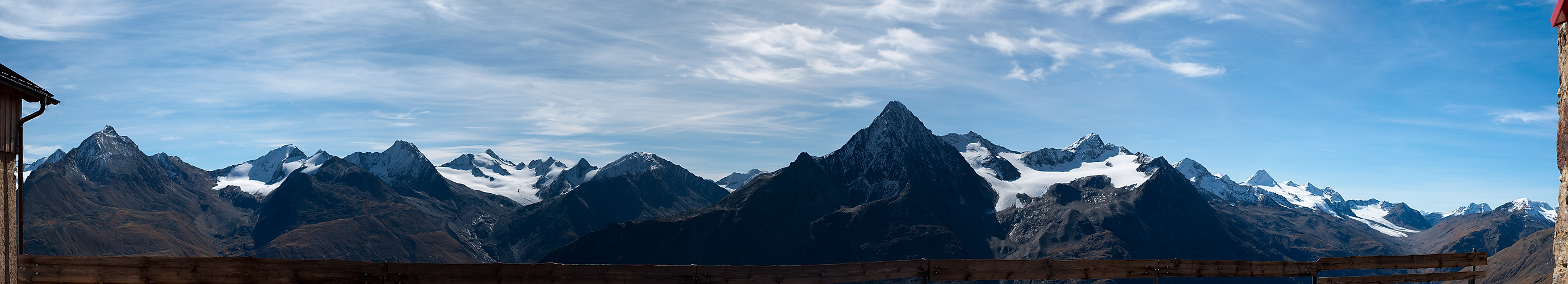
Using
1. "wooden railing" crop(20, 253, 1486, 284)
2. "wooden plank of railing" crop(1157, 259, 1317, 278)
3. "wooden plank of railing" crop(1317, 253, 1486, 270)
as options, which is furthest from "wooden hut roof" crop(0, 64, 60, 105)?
"wooden plank of railing" crop(1317, 253, 1486, 270)

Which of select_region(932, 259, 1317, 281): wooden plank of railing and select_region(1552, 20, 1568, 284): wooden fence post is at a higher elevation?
select_region(1552, 20, 1568, 284): wooden fence post

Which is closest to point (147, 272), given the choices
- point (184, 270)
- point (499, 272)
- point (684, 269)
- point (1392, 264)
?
point (184, 270)

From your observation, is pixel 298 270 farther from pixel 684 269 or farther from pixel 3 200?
pixel 684 269

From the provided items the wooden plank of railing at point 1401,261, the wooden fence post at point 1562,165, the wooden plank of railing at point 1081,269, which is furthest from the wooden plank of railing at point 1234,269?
the wooden fence post at point 1562,165

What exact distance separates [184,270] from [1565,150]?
21524mm

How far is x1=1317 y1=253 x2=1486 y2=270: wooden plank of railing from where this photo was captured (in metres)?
19.6

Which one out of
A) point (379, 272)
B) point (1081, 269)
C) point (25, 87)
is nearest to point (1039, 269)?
point (1081, 269)

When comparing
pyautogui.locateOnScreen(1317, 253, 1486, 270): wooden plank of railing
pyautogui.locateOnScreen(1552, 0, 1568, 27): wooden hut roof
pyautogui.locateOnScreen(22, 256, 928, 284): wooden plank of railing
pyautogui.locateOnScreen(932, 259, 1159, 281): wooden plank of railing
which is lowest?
pyautogui.locateOnScreen(1317, 253, 1486, 270): wooden plank of railing

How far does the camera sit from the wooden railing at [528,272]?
54.4 ft

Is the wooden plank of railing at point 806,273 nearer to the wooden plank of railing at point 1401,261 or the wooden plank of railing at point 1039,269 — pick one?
the wooden plank of railing at point 1039,269

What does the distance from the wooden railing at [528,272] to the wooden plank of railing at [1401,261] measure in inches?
73.8

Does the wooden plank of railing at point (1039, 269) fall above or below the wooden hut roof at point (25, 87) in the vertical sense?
below

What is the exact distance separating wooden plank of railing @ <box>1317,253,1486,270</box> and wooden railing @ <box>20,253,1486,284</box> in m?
1.87

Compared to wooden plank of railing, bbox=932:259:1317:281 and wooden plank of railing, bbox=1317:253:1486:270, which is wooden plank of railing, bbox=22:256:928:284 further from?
wooden plank of railing, bbox=1317:253:1486:270
